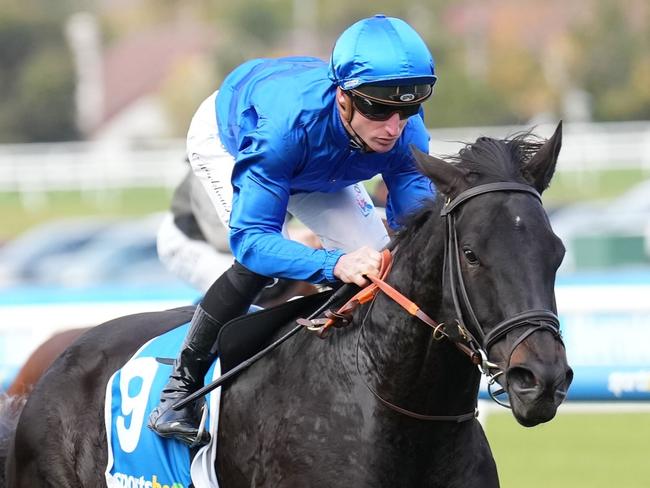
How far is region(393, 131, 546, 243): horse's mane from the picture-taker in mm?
3764

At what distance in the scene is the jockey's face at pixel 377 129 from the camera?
165 inches

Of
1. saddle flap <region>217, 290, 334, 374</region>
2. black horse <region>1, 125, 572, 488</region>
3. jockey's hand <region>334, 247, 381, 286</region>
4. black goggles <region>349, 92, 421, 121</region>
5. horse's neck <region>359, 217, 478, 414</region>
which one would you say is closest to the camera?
black horse <region>1, 125, 572, 488</region>

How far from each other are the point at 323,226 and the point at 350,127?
0.65 metres

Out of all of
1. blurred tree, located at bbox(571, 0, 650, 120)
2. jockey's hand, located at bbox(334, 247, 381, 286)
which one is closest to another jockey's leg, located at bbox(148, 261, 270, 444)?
jockey's hand, located at bbox(334, 247, 381, 286)

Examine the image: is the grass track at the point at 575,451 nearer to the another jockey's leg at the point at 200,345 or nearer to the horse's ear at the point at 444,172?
the another jockey's leg at the point at 200,345

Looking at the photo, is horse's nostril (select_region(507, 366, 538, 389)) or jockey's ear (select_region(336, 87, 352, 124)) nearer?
horse's nostril (select_region(507, 366, 538, 389))

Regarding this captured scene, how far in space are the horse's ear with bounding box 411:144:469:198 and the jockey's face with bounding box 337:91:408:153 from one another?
1.34 ft

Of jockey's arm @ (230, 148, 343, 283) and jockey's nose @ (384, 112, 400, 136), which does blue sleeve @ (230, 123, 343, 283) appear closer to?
jockey's arm @ (230, 148, 343, 283)

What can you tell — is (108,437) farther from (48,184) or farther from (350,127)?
(48,184)

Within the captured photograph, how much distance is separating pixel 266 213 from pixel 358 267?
0.38m

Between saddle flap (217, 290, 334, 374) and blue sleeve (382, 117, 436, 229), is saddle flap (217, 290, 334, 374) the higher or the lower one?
the lower one

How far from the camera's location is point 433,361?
395 centimetres

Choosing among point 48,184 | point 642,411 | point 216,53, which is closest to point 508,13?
point 216,53

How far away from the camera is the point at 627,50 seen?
5112 centimetres
